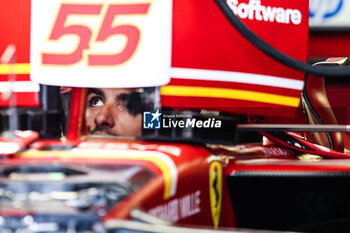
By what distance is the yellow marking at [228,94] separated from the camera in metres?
1.53

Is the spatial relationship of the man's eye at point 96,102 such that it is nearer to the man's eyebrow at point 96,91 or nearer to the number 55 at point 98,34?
the man's eyebrow at point 96,91

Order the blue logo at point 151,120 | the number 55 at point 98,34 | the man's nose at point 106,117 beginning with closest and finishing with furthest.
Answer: the number 55 at point 98,34 → the blue logo at point 151,120 → the man's nose at point 106,117

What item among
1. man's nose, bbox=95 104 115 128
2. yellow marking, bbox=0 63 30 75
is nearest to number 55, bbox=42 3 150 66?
yellow marking, bbox=0 63 30 75

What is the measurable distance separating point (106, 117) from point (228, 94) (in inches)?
12.9

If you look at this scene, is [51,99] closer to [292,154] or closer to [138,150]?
[138,150]

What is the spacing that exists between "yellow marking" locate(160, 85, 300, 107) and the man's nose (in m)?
0.20

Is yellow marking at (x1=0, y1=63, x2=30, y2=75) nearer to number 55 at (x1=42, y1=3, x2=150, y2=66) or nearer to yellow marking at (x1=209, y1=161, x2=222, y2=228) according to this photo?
number 55 at (x1=42, y1=3, x2=150, y2=66)

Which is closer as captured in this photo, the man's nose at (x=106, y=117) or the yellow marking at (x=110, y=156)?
the yellow marking at (x=110, y=156)

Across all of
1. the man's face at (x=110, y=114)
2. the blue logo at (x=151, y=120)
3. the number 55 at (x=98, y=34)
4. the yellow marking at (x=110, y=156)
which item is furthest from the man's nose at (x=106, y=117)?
the yellow marking at (x=110, y=156)

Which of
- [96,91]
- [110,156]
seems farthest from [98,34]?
[110,156]

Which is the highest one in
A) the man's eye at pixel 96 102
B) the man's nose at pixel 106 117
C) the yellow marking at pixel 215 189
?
the man's eye at pixel 96 102

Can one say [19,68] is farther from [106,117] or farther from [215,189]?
[215,189]

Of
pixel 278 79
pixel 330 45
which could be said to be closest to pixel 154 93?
pixel 278 79

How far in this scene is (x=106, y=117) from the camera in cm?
164
